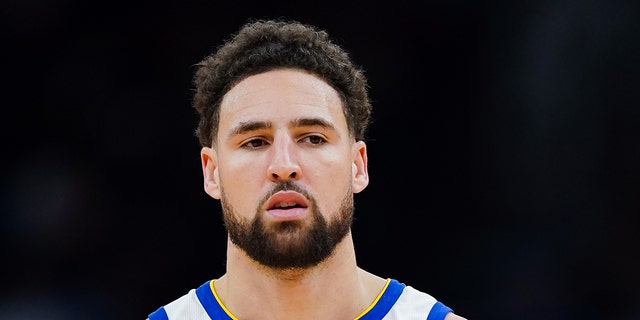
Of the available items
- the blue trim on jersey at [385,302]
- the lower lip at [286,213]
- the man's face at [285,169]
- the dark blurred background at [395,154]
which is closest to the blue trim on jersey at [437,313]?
the blue trim on jersey at [385,302]

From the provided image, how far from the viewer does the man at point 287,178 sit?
306 cm

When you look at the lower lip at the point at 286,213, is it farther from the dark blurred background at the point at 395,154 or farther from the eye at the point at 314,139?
the dark blurred background at the point at 395,154

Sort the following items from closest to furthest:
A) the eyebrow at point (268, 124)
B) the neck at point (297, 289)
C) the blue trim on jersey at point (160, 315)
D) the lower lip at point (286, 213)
Answer: the lower lip at point (286, 213) < the eyebrow at point (268, 124) < the neck at point (297, 289) < the blue trim on jersey at point (160, 315)

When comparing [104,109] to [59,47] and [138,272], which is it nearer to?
[59,47]

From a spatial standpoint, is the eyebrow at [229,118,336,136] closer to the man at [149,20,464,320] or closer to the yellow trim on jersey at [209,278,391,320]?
the man at [149,20,464,320]

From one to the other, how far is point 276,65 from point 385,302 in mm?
968

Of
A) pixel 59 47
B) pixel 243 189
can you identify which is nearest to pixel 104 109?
pixel 59 47

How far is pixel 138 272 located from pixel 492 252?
7.64 feet

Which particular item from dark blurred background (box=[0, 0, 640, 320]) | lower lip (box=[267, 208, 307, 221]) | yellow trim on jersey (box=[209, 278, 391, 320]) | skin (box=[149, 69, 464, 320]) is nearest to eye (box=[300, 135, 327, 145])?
skin (box=[149, 69, 464, 320])

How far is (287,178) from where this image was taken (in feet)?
9.96

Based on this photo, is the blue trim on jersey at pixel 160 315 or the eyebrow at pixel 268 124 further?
the blue trim on jersey at pixel 160 315

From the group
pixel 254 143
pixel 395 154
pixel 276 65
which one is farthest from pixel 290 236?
pixel 395 154

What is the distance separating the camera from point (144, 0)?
20.9ft

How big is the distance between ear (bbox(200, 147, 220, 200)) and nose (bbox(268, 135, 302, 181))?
356mm
